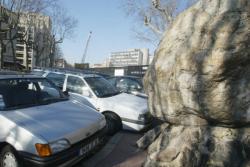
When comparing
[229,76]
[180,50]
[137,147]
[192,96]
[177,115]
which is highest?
[180,50]

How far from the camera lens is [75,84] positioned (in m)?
8.09

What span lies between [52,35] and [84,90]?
34.4 meters

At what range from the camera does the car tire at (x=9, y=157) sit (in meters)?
→ 3.96

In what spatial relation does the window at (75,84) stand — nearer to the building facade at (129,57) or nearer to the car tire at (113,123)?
the car tire at (113,123)

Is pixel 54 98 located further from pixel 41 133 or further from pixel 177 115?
pixel 177 115

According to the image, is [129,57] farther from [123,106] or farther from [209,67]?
[209,67]

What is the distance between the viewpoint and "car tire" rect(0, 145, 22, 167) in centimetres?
396

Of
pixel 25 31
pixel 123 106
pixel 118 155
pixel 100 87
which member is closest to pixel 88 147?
pixel 118 155

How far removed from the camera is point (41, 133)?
394cm

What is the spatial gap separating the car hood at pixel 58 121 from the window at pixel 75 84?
2494 millimetres

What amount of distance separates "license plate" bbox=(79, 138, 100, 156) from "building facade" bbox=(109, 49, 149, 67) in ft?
237

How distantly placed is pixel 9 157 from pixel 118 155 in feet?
7.33

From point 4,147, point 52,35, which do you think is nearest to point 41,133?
point 4,147

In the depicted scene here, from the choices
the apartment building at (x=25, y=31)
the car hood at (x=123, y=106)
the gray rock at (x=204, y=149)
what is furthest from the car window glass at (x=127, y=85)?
the apartment building at (x=25, y=31)
